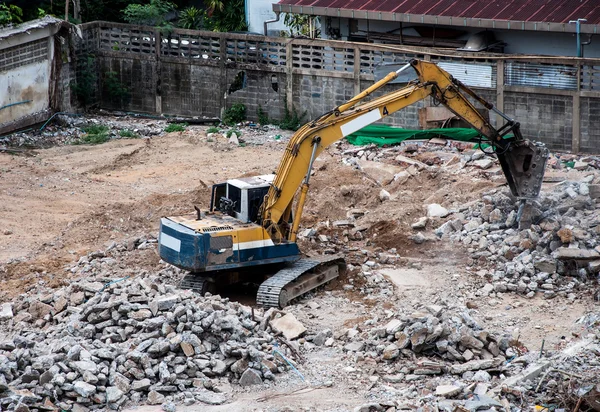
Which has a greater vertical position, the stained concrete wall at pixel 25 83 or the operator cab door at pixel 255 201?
the stained concrete wall at pixel 25 83

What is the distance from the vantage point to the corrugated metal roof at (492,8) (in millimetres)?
24125

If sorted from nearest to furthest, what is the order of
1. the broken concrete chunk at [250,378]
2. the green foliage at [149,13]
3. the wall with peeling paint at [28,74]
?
the broken concrete chunk at [250,378]
the wall with peeling paint at [28,74]
the green foliage at [149,13]

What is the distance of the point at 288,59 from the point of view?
26422mm

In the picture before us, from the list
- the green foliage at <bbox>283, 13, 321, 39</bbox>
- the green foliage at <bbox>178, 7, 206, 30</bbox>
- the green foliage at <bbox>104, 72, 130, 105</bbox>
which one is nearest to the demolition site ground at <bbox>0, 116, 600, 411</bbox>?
the green foliage at <bbox>104, 72, 130, 105</bbox>

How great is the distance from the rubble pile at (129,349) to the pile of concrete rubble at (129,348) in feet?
0.04

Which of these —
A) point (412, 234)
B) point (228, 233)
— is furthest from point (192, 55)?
point (228, 233)

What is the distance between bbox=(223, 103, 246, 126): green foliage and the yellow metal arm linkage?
1091cm

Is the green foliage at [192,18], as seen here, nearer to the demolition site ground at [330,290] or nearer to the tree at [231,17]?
the tree at [231,17]

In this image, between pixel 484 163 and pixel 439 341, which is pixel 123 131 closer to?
pixel 484 163

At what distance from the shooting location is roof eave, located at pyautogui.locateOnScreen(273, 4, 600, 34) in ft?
77.8

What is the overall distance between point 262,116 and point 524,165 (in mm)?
10611

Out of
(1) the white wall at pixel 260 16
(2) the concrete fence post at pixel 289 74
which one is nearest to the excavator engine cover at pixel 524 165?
(2) the concrete fence post at pixel 289 74

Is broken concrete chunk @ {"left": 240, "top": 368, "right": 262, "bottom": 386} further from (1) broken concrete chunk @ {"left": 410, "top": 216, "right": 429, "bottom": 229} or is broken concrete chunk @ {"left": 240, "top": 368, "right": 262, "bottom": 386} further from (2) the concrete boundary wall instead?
(2) the concrete boundary wall

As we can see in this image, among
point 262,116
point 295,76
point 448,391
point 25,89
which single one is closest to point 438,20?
point 295,76
